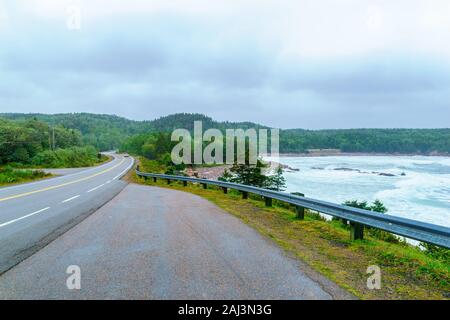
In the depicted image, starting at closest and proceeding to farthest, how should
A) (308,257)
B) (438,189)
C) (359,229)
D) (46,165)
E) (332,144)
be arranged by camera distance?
(308,257) → (359,229) → (438,189) → (46,165) → (332,144)

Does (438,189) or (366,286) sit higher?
(366,286)

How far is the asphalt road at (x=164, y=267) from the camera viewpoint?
12.7 feet

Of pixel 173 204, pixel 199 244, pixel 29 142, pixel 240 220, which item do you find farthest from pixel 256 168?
pixel 29 142

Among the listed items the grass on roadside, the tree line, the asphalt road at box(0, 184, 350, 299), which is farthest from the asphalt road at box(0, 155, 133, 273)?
the tree line

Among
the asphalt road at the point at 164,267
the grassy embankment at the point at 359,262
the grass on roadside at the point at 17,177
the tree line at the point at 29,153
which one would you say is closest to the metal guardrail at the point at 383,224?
the grassy embankment at the point at 359,262

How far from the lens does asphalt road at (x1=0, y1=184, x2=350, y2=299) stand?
3859 millimetres

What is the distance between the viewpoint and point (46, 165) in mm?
53531

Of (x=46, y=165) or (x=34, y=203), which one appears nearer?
(x=34, y=203)

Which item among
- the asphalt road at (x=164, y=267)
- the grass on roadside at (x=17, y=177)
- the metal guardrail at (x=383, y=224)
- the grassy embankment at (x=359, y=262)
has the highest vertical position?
the metal guardrail at (x=383, y=224)

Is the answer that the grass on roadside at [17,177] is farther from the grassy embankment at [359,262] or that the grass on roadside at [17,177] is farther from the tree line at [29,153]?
the tree line at [29,153]

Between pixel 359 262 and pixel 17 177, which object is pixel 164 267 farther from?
pixel 17 177

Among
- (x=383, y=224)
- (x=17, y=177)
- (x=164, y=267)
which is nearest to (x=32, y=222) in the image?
(x=164, y=267)

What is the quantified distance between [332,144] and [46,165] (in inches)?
6287
